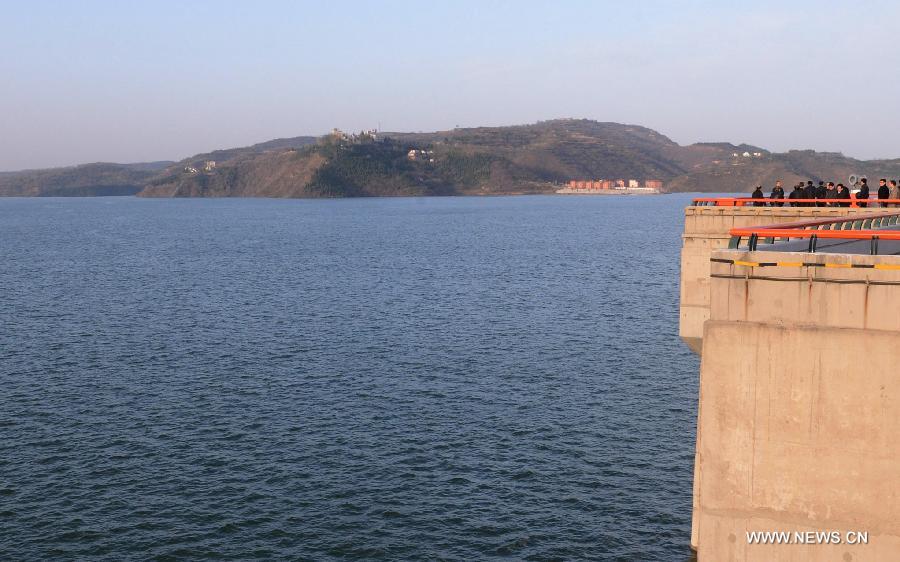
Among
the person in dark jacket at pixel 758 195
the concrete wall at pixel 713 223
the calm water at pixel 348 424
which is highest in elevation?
the person in dark jacket at pixel 758 195

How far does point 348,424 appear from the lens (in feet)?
122

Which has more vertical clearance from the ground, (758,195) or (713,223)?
(758,195)

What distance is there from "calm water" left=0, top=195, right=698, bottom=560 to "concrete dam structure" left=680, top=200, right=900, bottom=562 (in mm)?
12642

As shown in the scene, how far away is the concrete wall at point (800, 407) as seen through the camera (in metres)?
12.2

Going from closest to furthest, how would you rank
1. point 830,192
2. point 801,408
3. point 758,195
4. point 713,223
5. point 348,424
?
point 801,408 → point 713,223 → point 758,195 → point 830,192 → point 348,424

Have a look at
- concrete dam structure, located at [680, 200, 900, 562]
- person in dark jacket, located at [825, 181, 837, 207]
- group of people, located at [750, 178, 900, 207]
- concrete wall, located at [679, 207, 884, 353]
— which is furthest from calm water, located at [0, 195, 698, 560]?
concrete dam structure, located at [680, 200, 900, 562]

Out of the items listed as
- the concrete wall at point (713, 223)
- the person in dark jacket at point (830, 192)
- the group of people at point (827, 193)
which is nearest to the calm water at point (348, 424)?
the concrete wall at point (713, 223)

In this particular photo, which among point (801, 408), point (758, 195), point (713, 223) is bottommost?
point (801, 408)

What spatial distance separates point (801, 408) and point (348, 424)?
27.1 m

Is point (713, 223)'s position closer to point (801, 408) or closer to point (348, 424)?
point (801, 408)

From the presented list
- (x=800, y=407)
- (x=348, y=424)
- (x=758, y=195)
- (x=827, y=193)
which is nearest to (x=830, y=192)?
(x=827, y=193)

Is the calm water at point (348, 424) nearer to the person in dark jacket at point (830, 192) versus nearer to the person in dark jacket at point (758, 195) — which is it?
the person in dark jacket at point (758, 195)

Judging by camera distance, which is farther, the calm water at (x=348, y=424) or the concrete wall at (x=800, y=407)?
the calm water at (x=348, y=424)

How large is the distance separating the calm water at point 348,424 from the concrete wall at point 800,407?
12.7 m
